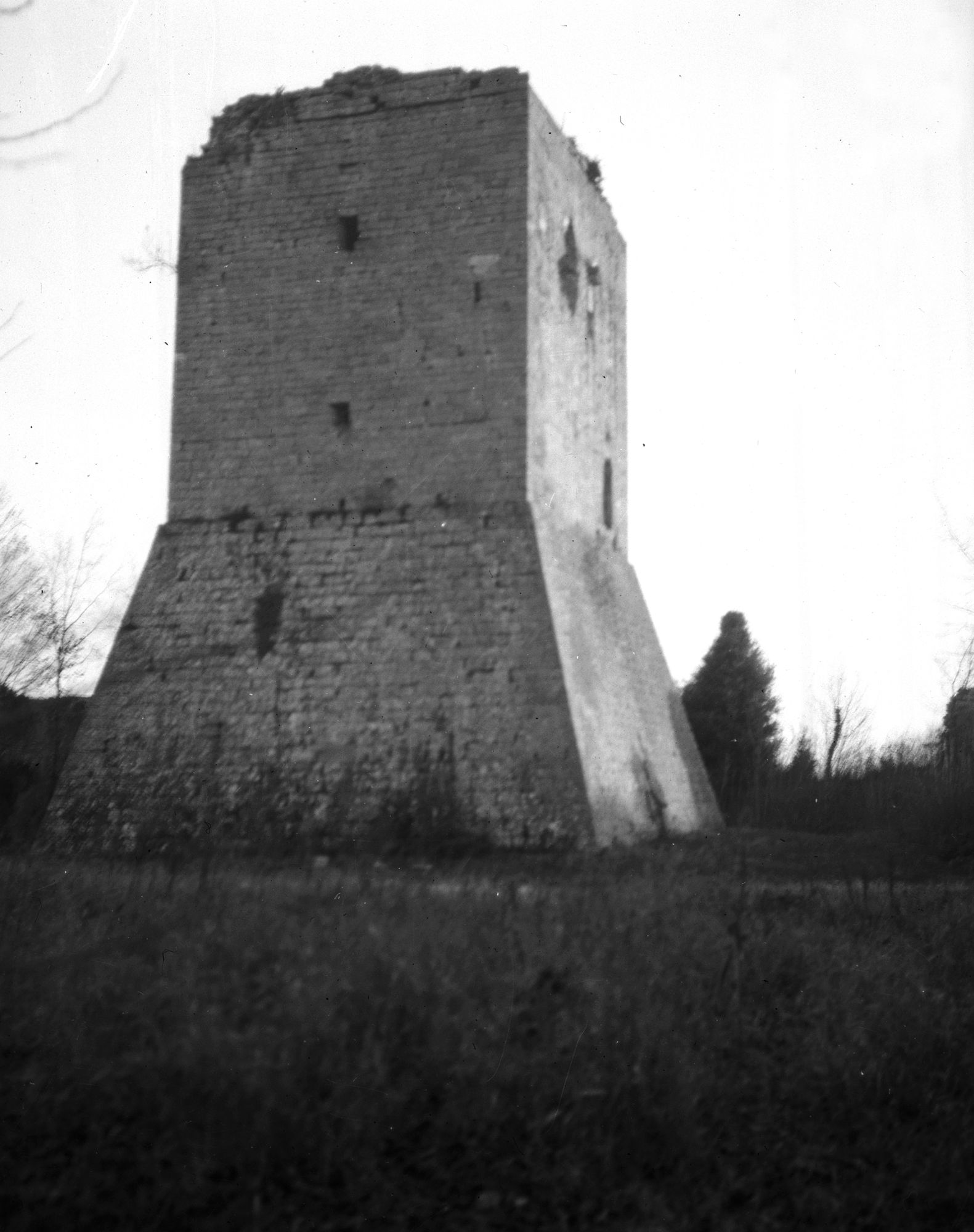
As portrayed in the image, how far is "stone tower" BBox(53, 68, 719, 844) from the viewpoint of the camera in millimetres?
14578

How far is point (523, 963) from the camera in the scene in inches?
302

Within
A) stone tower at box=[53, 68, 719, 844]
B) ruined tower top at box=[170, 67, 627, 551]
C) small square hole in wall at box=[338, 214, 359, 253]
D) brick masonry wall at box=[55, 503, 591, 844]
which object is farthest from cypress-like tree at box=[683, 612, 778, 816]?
small square hole in wall at box=[338, 214, 359, 253]

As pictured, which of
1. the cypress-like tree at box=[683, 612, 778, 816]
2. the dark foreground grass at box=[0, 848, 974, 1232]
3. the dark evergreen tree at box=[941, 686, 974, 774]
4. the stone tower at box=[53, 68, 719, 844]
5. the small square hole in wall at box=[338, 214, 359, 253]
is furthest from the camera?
the cypress-like tree at box=[683, 612, 778, 816]

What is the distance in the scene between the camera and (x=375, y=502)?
51.2 feet

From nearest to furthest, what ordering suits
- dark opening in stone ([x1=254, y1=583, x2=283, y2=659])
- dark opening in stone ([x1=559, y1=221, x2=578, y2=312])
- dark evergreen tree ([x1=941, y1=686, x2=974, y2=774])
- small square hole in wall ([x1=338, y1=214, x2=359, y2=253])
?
dark opening in stone ([x1=254, y1=583, x2=283, y2=659]) < small square hole in wall ([x1=338, y1=214, x2=359, y2=253]) < dark opening in stone ([x1=559, y1=221, x2=578, y2=312]) < dark evergreen tree ([x1=941, y1=686, x2=974, y2=774])

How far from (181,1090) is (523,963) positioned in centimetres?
222

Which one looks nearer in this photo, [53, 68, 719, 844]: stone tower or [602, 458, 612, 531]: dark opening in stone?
[53, 68, 719, 844]: stone tower

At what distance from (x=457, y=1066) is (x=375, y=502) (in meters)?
9.69

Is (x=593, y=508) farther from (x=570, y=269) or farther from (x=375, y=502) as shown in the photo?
(x=375, y=502)

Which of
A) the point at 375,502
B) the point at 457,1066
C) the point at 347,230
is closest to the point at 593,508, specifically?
the point at 375,502

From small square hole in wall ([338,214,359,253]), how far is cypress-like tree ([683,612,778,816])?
1207 cm

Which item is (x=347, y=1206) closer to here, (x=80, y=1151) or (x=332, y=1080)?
(x=332, y=1080)

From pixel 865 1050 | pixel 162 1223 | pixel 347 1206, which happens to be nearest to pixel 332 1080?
pixel 347 1206

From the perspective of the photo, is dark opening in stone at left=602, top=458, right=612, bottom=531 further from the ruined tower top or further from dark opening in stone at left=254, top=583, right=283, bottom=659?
dark opening in stone at left=254, top=583, right=283, bottom=659
